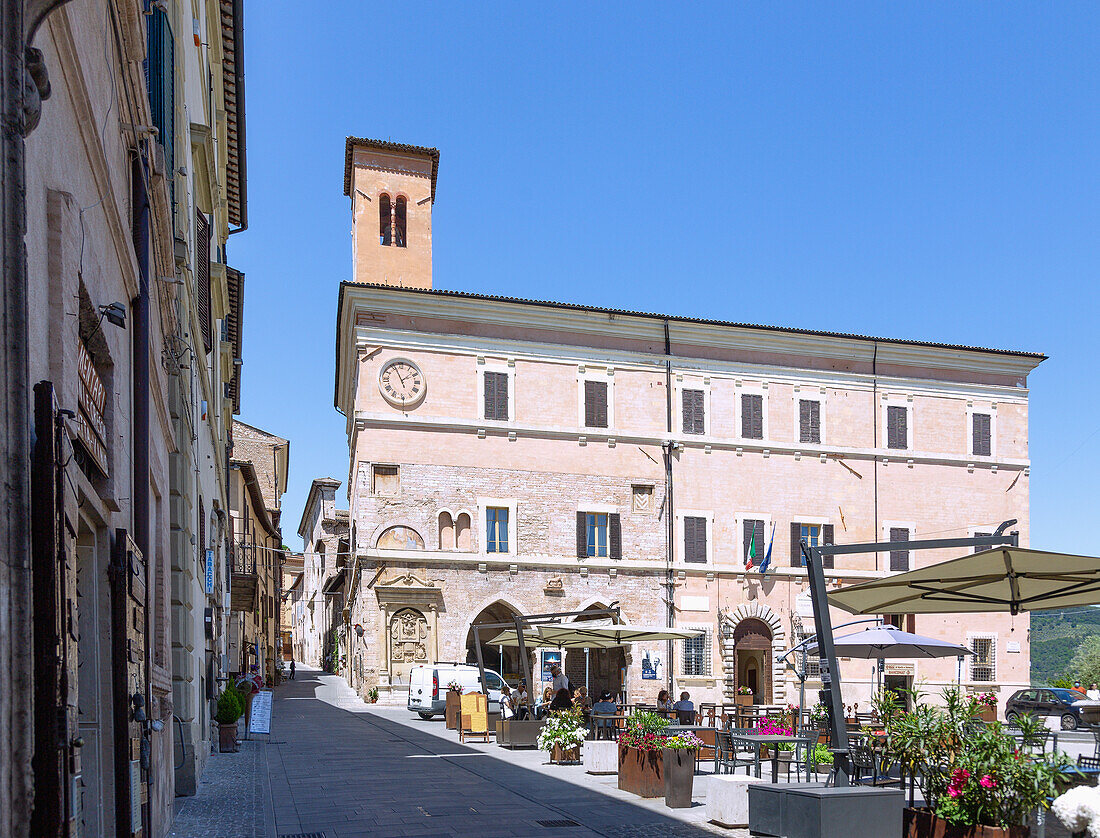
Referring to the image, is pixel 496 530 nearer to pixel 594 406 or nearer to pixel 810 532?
pixel 594 406

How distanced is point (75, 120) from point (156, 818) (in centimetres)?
587

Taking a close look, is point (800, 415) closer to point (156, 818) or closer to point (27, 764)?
point (156, 818)

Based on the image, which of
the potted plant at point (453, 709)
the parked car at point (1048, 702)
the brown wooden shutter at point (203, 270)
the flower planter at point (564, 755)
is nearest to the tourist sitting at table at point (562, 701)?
the flower planter at point (564, 755)

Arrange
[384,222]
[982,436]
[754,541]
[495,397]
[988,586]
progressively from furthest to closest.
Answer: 1. [384,222]
2. [982,436]
3. [754,541]
4. [495,397]
5. [988,586]

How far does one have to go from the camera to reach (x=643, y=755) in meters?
12.4

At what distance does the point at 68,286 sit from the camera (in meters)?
4.83

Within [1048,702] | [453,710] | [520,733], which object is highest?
[520,733]

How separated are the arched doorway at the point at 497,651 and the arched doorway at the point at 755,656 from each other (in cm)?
743

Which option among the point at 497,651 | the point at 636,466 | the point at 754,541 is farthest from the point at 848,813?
the point at 497,651

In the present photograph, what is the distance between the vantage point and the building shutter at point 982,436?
3872 centimetres

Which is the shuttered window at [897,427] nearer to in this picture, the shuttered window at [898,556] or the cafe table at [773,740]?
the shuttered window at [898,556]

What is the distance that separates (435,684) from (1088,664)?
3946cm

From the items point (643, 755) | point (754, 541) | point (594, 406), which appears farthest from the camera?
point (754, 541)

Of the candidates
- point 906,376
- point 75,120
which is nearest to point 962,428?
point 906,376
